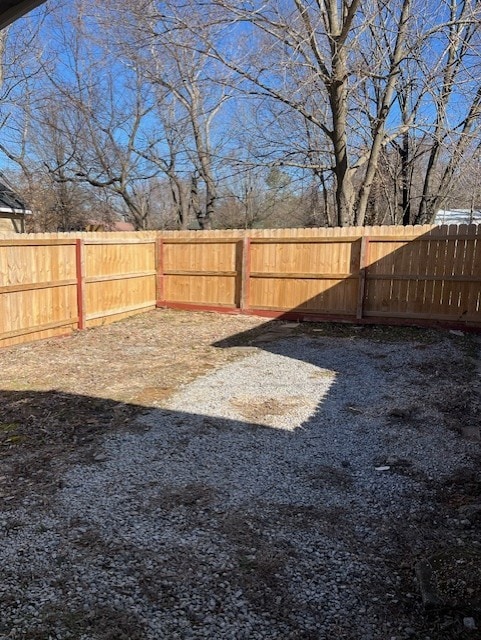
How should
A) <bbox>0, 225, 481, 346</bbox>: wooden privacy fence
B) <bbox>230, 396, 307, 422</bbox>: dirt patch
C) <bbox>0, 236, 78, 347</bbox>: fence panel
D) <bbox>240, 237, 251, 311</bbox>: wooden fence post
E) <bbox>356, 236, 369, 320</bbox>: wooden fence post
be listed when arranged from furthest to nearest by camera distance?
<bbox>240, 237, 251, 311</bbox>: wooden fence post
<bbox>356, 236, 369, 320</bbox>: wooden fence post
<bbox>0, 225, 481, 346</bbox>: wooden privacy fence
<bbox>0, 236, 78, 347</bbox>: fence panel
<bbox>230, 396, 307, 422</bbox>: dirt patch

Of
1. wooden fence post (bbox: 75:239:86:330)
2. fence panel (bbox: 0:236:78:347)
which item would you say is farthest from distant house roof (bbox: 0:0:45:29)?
wooden fence post (bbox: 75:239:86:330)

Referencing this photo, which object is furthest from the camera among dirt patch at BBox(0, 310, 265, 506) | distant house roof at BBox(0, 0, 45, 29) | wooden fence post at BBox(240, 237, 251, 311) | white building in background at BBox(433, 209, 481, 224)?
white building in background at BBox(433, 209, 481, 224)

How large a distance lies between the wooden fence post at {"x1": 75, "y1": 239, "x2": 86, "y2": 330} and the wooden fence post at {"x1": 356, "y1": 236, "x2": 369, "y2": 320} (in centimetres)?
494

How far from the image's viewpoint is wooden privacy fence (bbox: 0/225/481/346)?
7301 millimetres

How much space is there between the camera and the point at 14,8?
5.88 feet

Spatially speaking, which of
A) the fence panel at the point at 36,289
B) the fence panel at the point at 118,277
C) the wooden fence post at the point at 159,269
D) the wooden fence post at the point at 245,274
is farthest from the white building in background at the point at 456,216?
the fence panel at the point at 36,289

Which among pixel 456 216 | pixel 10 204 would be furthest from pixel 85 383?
pixel 456 216

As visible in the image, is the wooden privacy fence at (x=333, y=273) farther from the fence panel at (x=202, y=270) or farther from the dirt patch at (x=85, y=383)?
the dirt patch at (x=85, y=383)

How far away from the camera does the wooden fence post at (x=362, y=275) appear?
8.52 metres

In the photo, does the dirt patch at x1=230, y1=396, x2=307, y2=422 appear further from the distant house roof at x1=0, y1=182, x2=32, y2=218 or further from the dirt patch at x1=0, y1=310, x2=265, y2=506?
the distant house roof at x1=0, y1=182, x2=32, y2=218

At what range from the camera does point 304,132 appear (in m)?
13.7

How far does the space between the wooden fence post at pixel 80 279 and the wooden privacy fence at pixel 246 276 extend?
2 cm

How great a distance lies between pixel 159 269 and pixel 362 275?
14.6 ft

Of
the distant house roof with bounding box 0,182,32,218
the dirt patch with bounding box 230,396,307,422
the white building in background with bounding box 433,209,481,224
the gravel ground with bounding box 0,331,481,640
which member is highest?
the white building in background with bounding box 433,209,481,224
